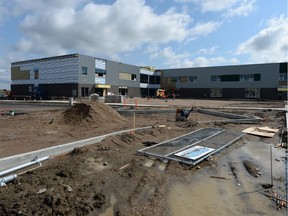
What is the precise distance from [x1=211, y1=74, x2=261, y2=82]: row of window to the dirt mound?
57993mm

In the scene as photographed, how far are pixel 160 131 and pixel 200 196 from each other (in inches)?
282

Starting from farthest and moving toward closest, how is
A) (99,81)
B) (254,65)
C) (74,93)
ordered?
1. (254,65)
2. (99,81)
3. (74,93)

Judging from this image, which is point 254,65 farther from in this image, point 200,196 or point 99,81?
point 200,196

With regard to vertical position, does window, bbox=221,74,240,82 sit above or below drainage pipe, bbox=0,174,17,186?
above

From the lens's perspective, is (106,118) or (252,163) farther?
(106,118)

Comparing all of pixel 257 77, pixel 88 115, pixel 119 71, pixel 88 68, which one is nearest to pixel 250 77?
pixel 257 77

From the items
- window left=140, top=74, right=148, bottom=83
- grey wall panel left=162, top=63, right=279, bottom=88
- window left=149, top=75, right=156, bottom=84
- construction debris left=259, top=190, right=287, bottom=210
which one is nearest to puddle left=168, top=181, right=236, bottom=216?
construction debris left=259, top=190, right=287, bottom=210

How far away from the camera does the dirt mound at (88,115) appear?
1494 cm

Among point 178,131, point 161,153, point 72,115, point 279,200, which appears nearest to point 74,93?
point 72,115

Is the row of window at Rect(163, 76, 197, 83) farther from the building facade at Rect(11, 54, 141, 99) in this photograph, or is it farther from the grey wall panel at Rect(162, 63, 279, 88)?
the building facade at Rect(11, 54, 141, 99)

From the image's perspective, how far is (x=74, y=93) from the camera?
184 ft

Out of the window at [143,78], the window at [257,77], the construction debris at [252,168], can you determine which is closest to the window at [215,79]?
the window at [257,77]

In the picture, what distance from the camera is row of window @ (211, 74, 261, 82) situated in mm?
66500

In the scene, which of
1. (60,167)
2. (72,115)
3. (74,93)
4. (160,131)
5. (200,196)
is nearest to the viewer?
(200,196)
